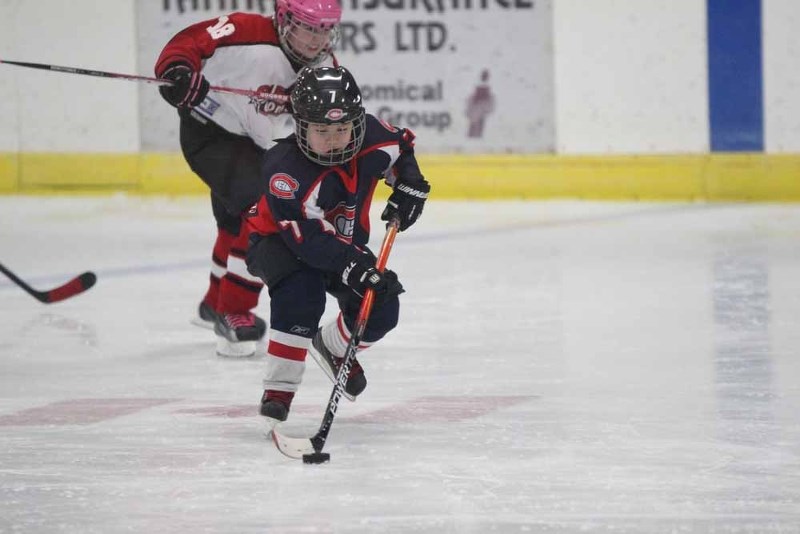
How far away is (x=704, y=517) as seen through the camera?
2568mm

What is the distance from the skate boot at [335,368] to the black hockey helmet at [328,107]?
47 cm

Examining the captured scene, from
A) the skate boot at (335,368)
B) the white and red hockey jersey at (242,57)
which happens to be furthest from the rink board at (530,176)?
the skate boot at (335,368)

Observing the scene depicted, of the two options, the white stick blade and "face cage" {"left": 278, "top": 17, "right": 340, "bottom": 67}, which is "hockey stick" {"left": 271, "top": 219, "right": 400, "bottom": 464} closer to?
the white stick blade

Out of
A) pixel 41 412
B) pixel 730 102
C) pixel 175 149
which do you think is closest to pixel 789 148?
pixel 730 102

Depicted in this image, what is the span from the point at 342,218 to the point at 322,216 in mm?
138

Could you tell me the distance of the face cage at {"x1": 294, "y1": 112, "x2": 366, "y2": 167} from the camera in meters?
3.17

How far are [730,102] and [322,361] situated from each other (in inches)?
178

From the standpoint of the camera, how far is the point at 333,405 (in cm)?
314

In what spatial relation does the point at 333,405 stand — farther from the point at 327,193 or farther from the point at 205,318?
the point at 205,318

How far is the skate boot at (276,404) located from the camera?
321 cm

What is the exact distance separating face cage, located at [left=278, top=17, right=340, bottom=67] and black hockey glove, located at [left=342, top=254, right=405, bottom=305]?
43.8 inches

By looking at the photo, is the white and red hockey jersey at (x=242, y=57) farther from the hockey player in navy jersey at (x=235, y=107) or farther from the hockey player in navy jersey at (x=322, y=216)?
the hockey player in navy jersey at (x=322, y=216)

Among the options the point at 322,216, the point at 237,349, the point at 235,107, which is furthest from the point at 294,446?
the point at 235,107

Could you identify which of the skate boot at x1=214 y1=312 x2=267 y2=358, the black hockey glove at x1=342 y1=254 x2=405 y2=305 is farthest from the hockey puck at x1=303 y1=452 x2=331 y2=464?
the skate boot at x1=214 y1=312 x2=267 y2=358
